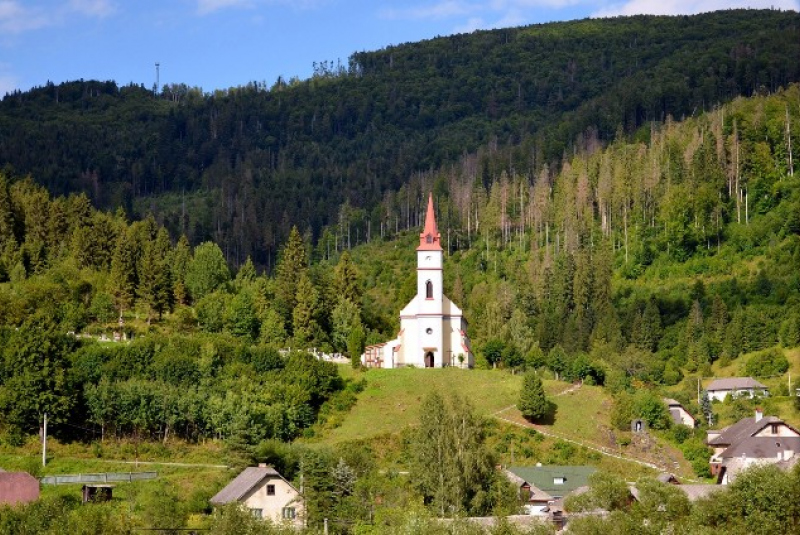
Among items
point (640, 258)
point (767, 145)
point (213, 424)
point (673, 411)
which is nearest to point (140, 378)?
point (213, 424)

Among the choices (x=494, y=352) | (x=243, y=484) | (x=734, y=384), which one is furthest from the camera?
(x=734, y=384)

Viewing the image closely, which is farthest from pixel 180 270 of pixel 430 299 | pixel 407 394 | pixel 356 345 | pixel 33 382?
pixel 33 382

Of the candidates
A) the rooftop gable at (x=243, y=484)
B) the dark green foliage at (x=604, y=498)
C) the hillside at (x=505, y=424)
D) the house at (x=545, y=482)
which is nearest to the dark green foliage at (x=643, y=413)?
Answer: the hillside at (x=505, y=424)

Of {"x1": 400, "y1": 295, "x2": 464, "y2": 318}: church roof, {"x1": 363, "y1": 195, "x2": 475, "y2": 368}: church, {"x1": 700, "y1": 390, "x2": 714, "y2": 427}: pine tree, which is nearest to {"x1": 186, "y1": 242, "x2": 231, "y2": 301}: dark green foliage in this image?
{"x1": 400, "y1": 295, "x2": 464, "y2": 318}: church roof

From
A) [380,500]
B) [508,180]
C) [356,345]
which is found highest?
[508,180]

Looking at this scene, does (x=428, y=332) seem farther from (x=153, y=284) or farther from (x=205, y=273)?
(x=205, y=273)

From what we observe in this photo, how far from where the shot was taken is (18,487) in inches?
2781

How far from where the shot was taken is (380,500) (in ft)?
242

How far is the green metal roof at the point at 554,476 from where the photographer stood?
253 ft

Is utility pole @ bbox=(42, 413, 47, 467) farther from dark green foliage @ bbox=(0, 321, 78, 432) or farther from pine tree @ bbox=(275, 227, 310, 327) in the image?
pine tree @ bbox=(275, 227, 310, 327)

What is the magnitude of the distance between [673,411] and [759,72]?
87.6 metres

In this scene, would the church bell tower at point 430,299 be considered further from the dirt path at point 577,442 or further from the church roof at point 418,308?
A: the dirt path at point 577,442

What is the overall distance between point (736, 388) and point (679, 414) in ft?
37.0

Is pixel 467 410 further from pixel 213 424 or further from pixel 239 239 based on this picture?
pixel 239 239
